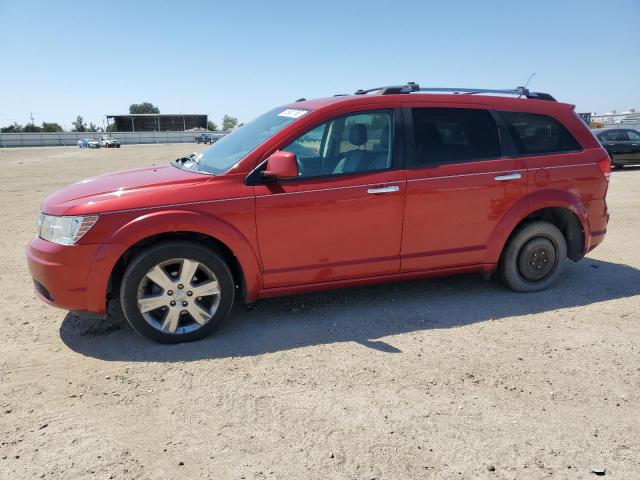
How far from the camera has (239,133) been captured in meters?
4.81

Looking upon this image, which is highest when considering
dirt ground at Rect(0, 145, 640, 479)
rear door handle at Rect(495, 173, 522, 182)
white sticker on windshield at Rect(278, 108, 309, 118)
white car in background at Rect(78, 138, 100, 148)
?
white sticker on windshield at Rect(278, 108, 309, 118)

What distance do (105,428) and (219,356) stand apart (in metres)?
0.98

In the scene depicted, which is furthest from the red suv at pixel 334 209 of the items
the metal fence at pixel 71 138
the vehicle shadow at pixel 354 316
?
the metal fence at pixel 71 138

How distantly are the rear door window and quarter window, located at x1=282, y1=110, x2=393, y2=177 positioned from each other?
124 centimetres

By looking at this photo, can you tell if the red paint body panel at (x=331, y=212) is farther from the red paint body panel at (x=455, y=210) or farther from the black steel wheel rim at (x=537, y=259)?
the black steel wheel rim at (x=537, y=259)

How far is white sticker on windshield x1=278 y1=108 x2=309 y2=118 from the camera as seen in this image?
4.26m

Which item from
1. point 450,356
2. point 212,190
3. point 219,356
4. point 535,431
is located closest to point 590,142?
point 450,356

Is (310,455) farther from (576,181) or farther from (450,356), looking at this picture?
(576,181)

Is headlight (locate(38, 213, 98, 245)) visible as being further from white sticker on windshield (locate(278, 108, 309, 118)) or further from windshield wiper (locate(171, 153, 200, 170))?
white sticker on windshield (locate(278, 108, 309, 118))

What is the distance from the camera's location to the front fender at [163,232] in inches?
143

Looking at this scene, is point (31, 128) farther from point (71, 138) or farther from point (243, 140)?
point (243, 140)

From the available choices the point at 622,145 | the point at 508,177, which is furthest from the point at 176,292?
the point at 622,145

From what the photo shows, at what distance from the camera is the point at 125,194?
3734 millimetres

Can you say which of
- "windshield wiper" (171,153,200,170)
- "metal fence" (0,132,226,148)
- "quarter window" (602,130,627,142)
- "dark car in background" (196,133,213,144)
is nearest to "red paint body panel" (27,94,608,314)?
"windshield wiper" (171,153,200,170)
